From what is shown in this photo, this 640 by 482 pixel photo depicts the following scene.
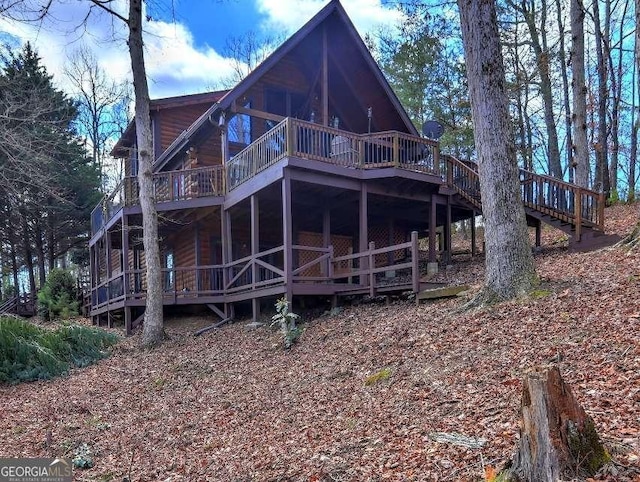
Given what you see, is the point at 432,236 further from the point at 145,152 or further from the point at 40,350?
the point at 40,350

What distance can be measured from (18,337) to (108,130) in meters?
24.8

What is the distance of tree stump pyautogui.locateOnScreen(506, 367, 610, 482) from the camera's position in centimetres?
312

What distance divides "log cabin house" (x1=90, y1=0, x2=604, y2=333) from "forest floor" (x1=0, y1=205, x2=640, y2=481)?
2.72m

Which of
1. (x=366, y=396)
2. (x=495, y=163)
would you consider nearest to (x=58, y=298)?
(x=366, y=396)

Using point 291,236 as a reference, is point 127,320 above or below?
below

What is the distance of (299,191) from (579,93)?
9534 mm

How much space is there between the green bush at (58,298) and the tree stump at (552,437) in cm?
2168

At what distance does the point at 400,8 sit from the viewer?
40.5 feet

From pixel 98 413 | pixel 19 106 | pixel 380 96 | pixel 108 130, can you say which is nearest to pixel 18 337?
pixel 98 413

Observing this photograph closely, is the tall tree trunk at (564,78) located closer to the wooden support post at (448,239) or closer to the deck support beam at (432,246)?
the wooden support post at (448,239)

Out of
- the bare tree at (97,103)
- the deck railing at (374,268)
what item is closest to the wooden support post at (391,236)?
the deck railing at (374,268)

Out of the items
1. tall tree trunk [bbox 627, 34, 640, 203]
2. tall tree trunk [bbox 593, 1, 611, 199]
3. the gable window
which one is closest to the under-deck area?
the gable window

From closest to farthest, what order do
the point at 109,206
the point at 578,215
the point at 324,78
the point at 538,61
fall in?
the point at 578,215, the point at 324,78, the point at 109,206, the point at 538,61

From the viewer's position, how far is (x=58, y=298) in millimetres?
21609
